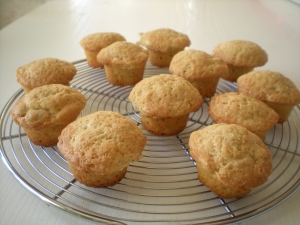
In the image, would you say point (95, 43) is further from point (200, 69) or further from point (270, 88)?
point (270, 88)

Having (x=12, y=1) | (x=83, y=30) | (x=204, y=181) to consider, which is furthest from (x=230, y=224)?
(x=12, y=1)

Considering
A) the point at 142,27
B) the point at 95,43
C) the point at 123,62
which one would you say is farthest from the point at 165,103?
the point at 142,27

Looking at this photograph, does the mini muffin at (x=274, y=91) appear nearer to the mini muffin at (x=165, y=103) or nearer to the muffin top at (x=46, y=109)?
the mini muffin at (x=165, y=103)

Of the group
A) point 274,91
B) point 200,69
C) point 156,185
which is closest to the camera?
point 156,185

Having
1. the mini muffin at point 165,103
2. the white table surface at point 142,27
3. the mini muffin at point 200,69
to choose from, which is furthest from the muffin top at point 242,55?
the mini muffin at point 165,103

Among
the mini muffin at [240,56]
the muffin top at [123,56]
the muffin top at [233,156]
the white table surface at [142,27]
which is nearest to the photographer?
the muffin top at [233,156]

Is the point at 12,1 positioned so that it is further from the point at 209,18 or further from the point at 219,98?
the point at 219,98

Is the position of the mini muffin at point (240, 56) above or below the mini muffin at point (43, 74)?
above

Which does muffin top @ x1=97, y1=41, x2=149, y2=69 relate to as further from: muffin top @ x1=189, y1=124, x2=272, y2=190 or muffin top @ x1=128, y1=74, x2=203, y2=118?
muffin top @ x1=189, y1=124, x2=272, y2=190
